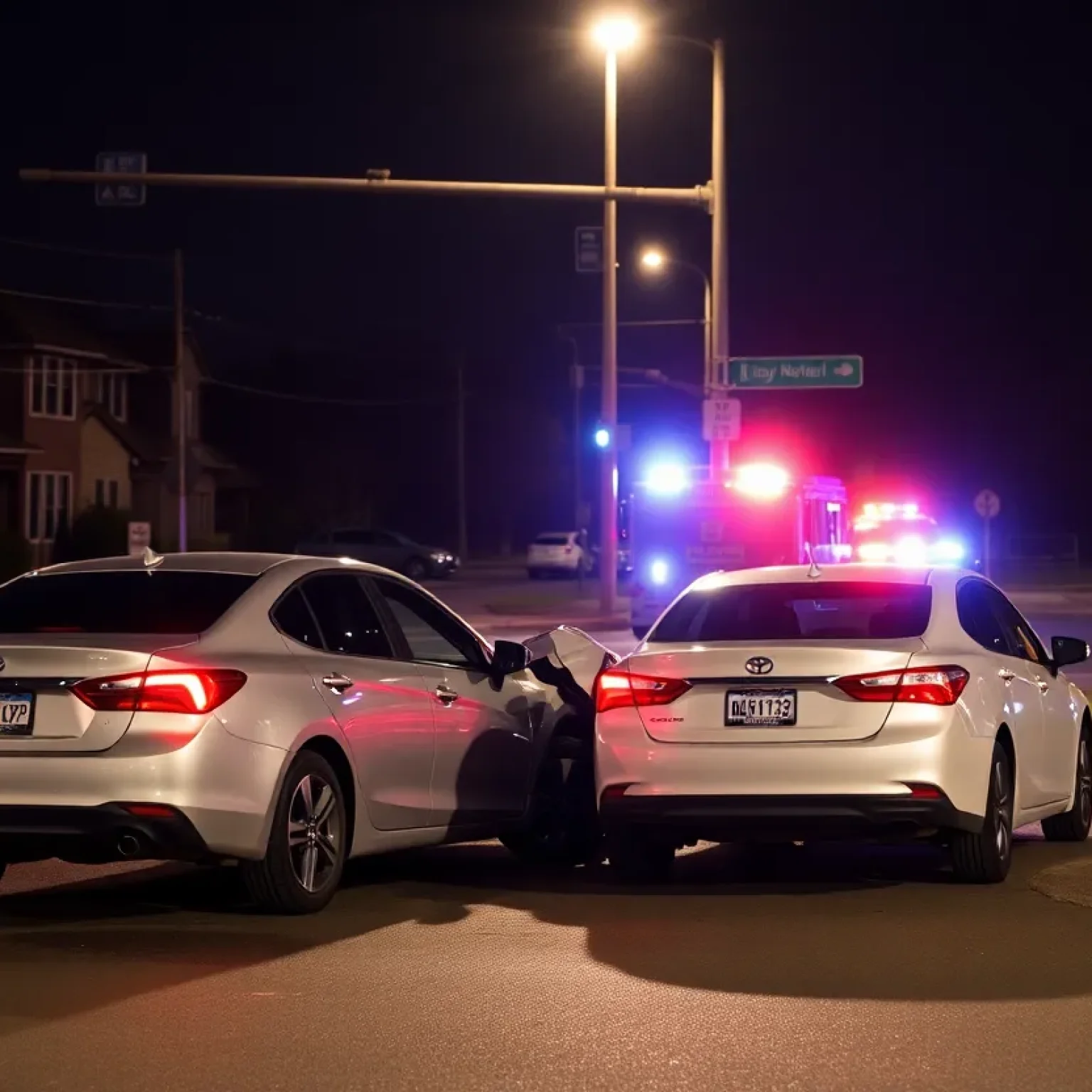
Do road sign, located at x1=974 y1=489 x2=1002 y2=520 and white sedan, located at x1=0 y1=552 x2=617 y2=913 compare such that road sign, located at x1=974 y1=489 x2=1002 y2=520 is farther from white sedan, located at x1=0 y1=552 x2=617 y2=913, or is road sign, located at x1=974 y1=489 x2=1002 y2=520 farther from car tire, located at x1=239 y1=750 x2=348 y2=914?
car tire, located at x1=239 y1=750 x2=348 y2=914

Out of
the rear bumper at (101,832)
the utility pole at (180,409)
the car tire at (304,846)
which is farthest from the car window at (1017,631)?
the utility pole at (180,409)

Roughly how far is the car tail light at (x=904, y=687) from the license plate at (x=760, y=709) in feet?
0.79

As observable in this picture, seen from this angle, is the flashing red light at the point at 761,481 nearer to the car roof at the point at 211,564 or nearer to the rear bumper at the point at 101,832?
the car roof at the point at 211,564

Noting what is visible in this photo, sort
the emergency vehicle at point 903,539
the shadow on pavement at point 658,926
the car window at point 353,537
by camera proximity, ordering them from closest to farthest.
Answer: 1. the shadow on pavement at point 658,926
2. the emergency vehicle at point 903,539
3. the car window at point 353,537

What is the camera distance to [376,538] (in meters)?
67.4

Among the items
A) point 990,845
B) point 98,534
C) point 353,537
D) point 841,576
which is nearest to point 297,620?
point 841,576

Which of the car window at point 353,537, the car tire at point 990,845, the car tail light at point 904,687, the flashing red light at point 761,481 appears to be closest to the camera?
the car tail light at point 904,687

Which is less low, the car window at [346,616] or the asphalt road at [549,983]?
the car window at [346,616]

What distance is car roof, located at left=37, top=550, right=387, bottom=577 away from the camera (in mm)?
9594

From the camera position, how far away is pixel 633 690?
9773 mm

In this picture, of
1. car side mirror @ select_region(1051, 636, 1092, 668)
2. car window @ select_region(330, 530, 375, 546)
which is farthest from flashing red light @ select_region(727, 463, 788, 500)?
car window @ select_region(330, 530, 375, 546)

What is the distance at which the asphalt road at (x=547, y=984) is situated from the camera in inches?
247

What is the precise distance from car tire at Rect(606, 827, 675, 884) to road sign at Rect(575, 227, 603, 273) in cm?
2676

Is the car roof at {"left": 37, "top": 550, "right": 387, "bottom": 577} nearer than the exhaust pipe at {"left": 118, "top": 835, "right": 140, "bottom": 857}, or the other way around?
the exhaust pipe at {"left": 118, "top": 835, "right": 140, "bottom": 857}
